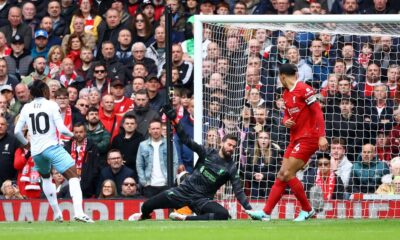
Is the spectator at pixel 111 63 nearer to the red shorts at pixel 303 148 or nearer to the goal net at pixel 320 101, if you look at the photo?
the goal net at pixel 320 101

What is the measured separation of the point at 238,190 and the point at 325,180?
8.08ft

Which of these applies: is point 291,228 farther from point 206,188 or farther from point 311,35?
point 311,35

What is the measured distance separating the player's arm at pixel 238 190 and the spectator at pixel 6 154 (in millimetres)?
4690

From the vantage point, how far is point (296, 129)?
59.1 ft

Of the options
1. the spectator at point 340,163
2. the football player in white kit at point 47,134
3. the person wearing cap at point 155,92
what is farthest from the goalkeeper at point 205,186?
the person wearing cap at point 155,92

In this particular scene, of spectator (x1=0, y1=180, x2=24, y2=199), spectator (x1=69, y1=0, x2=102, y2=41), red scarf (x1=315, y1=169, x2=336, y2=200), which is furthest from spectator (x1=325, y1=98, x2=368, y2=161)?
spectator (x1=69, y1=0, x2=102, y2=41)

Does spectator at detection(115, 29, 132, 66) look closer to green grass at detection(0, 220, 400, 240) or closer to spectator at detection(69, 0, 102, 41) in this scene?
spectator at detection(69, 0, 102, 41)

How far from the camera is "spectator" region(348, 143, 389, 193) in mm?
20484

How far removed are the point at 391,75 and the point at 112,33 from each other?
220 inches

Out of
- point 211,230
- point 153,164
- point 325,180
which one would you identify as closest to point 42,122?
point 153,164

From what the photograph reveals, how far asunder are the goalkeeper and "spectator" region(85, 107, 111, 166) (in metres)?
3.08

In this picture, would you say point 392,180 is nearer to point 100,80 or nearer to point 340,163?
point 340,163

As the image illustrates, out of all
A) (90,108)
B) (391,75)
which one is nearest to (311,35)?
(391,75)

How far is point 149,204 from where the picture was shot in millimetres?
18750
